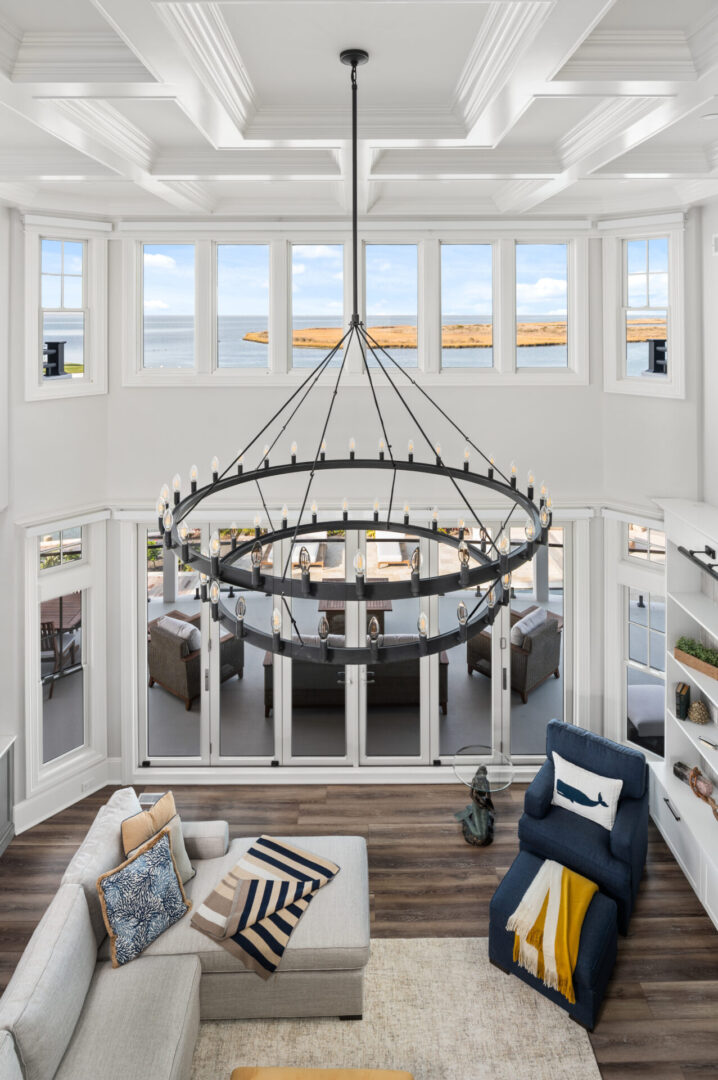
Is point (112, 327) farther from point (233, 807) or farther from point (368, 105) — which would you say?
point (233, 807)

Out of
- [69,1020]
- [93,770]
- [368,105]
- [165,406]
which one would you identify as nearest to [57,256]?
[165,406]

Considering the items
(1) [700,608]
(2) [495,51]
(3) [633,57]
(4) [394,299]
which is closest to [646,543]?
(1) [700,608]

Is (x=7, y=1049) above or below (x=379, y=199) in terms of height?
below

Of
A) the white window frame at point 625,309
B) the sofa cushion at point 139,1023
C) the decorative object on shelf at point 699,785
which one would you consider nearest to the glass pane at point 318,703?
the white window frame at point 625,309

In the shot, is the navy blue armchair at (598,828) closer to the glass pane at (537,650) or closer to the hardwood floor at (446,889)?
the hardwood floor at (446,889)

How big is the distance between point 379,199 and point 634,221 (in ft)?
6.44

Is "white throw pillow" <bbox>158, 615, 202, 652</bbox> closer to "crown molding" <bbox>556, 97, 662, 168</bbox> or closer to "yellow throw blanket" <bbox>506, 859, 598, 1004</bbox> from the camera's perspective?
"yellow throw blanket" <bbox>506, 859, 598, 1004</bbox>

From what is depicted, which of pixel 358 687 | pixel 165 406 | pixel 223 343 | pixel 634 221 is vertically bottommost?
pixel 358 687

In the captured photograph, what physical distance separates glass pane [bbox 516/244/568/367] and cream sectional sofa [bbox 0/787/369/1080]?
13.6 feet

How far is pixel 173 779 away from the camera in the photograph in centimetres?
689

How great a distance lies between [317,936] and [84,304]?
490 centimetres

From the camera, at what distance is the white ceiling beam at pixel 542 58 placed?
8.46ft

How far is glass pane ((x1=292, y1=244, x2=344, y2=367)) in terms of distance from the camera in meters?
6.62

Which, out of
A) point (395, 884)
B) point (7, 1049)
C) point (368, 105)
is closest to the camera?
point (7, 1049)
